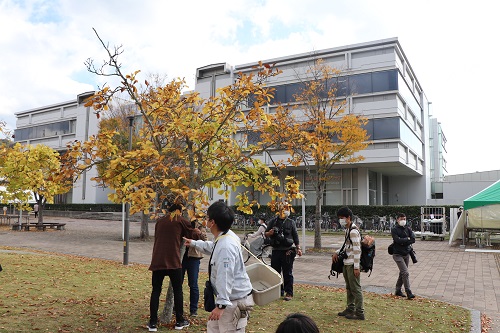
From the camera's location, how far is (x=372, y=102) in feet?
107

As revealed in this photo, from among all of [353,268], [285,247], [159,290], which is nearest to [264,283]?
[159,290]

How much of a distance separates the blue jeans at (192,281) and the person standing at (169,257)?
0.64m

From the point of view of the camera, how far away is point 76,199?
47406mm

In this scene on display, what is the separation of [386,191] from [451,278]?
104 ft

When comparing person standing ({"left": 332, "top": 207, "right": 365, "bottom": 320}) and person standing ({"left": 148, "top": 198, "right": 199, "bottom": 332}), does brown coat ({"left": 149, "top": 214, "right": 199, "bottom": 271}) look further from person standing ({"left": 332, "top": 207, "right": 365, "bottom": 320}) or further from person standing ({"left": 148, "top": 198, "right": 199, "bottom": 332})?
person standing ({"left": 332, "top": 207, "right": 365, "bottom": 320})

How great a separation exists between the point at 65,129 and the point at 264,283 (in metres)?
51.4

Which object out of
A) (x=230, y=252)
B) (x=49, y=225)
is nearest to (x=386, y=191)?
(x=49, y=225)

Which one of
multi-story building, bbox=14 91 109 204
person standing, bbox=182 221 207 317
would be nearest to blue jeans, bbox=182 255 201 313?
person standing, bbox=182 221 207 317

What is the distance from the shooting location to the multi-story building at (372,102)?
105 ft

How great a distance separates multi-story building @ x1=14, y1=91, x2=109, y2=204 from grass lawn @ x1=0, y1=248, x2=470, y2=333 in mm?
35908

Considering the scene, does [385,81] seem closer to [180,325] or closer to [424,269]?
[424,269]

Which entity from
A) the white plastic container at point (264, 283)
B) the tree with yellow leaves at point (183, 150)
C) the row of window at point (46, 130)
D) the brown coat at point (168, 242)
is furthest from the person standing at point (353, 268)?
A: the row of window at point (46, 130)

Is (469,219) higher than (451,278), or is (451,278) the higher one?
(469,219)

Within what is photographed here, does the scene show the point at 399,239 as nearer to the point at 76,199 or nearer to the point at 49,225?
the point at 49,225
